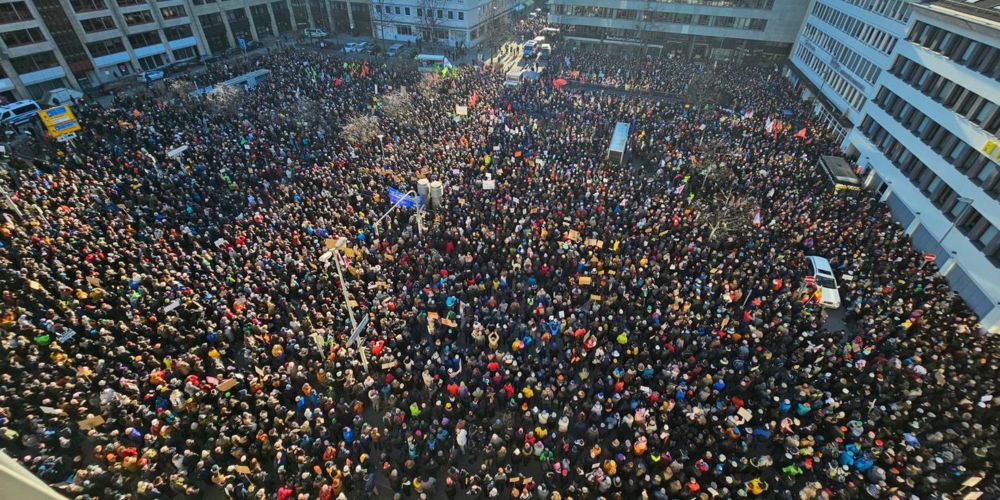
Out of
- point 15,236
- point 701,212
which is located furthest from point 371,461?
point 701,212

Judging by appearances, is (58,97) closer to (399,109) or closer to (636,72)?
(399,109)

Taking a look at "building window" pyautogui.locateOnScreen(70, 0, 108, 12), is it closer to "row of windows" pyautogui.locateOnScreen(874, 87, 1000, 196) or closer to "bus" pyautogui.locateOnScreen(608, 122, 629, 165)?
"bus" pyautogui.locateOnScreen(608, 122, 629, 165)

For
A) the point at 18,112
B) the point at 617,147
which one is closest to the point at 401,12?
the point at 18,112

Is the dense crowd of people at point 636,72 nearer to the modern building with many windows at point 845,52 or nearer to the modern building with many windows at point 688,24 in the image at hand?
the modern building with many windows at point 688,24

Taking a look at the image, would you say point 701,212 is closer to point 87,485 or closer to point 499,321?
point 499,321

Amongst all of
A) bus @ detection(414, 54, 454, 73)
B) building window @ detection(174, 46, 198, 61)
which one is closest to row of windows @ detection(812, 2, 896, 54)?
bus @ detection(414, 54, 454, 73)

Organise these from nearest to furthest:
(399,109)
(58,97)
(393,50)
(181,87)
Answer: (399,109) < (58,97) < (181,87) < (393,50)
